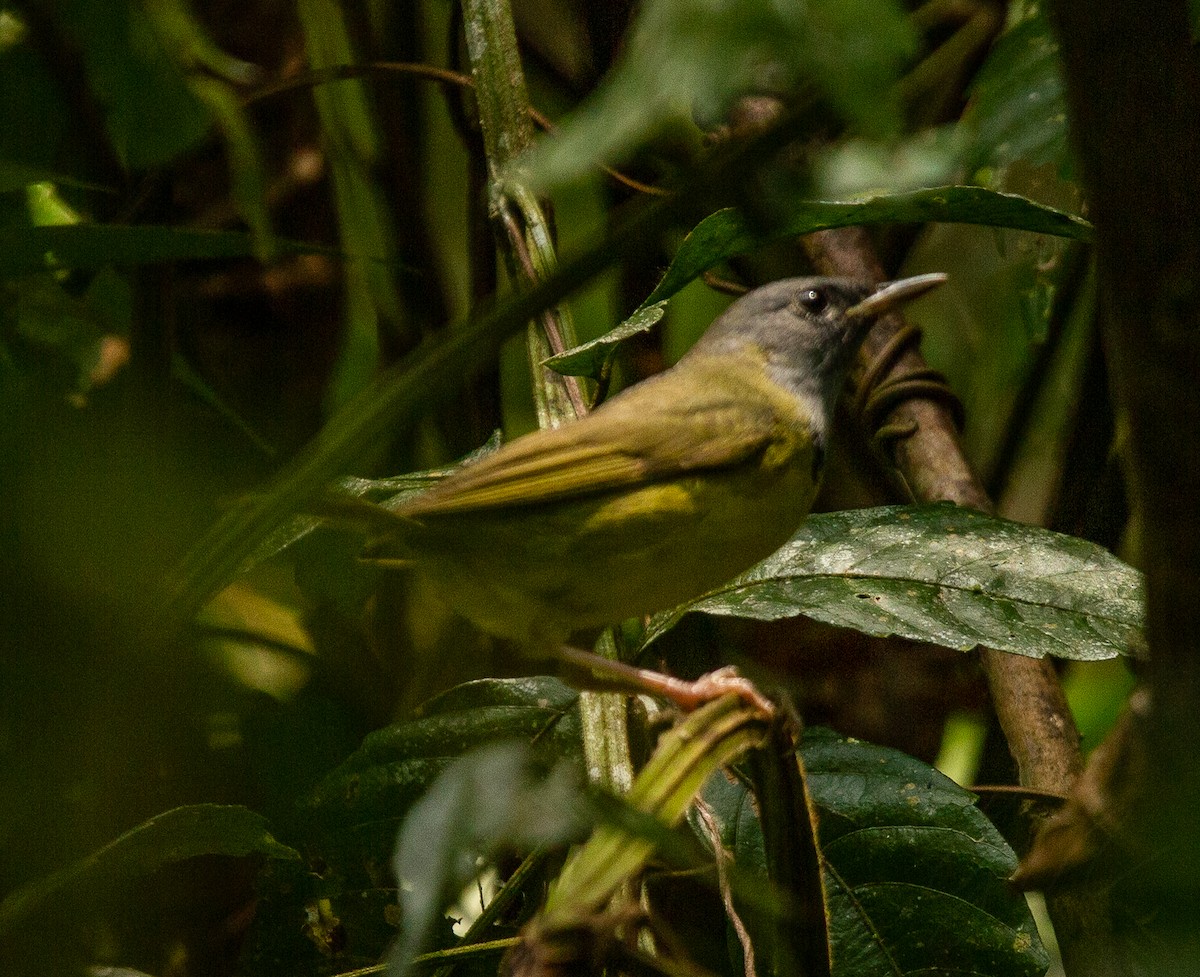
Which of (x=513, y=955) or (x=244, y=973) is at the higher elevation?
(x=513, y=955)

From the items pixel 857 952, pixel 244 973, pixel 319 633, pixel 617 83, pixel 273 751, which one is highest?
pixel 617 83

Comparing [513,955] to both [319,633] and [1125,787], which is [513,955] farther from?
[319,633]

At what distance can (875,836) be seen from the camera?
2045mm

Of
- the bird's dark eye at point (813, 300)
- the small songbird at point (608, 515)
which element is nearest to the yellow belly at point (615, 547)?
the small songbird at point (608, 515)

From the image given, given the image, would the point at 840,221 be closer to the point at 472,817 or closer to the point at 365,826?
the point at 365,826

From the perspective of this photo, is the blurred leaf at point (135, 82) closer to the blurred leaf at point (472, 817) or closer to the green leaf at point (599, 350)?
the green leaf at point (599, 350)

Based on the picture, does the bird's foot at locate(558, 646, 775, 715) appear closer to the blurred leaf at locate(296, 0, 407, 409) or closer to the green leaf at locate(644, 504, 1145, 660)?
the green leaf at locate(644, 504, 1145, 660)

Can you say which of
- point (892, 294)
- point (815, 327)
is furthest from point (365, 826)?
point (892, 294)

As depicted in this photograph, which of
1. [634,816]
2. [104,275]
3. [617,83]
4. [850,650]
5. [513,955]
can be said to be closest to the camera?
[617,83]

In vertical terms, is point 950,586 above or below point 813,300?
below

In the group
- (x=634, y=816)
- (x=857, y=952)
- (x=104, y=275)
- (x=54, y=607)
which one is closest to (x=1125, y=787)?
(x=634, y=816)

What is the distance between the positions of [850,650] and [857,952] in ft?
5.90

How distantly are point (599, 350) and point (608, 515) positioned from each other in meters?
0.38

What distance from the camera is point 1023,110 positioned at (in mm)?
2818
